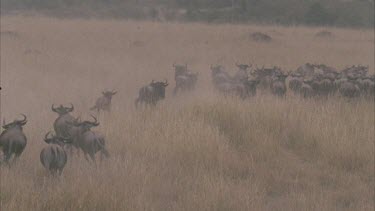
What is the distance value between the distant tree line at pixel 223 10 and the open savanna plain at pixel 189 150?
96.8ft

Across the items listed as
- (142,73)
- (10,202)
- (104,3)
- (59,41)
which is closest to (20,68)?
(142,73)

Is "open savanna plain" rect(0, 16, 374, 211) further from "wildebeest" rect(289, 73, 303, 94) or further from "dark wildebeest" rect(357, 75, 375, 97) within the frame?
"wildebeest" rect(289, 73, 303, 94)

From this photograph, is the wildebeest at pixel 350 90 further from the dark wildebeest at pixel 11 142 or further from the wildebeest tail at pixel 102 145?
the dark wildebeest at pixel 11 142

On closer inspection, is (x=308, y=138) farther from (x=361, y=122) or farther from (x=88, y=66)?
(x=88, y=66)

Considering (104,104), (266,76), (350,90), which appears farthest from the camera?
(266,76)

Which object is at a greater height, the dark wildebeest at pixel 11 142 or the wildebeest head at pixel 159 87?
the wildebeest head at pixel 159 87

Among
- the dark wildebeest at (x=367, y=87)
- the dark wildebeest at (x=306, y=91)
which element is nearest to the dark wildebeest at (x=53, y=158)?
the dark wildebeest at (x=306, y=91)

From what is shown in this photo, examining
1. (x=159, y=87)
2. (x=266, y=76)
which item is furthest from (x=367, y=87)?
(x=159, y=87)

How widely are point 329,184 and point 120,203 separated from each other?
3.03 metres

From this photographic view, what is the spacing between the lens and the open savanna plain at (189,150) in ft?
19.9

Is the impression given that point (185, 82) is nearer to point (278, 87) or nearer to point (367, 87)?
point (278, 87)

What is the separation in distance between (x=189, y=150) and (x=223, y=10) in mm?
43210

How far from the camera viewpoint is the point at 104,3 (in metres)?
61.1

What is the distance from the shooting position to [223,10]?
4994 cm
